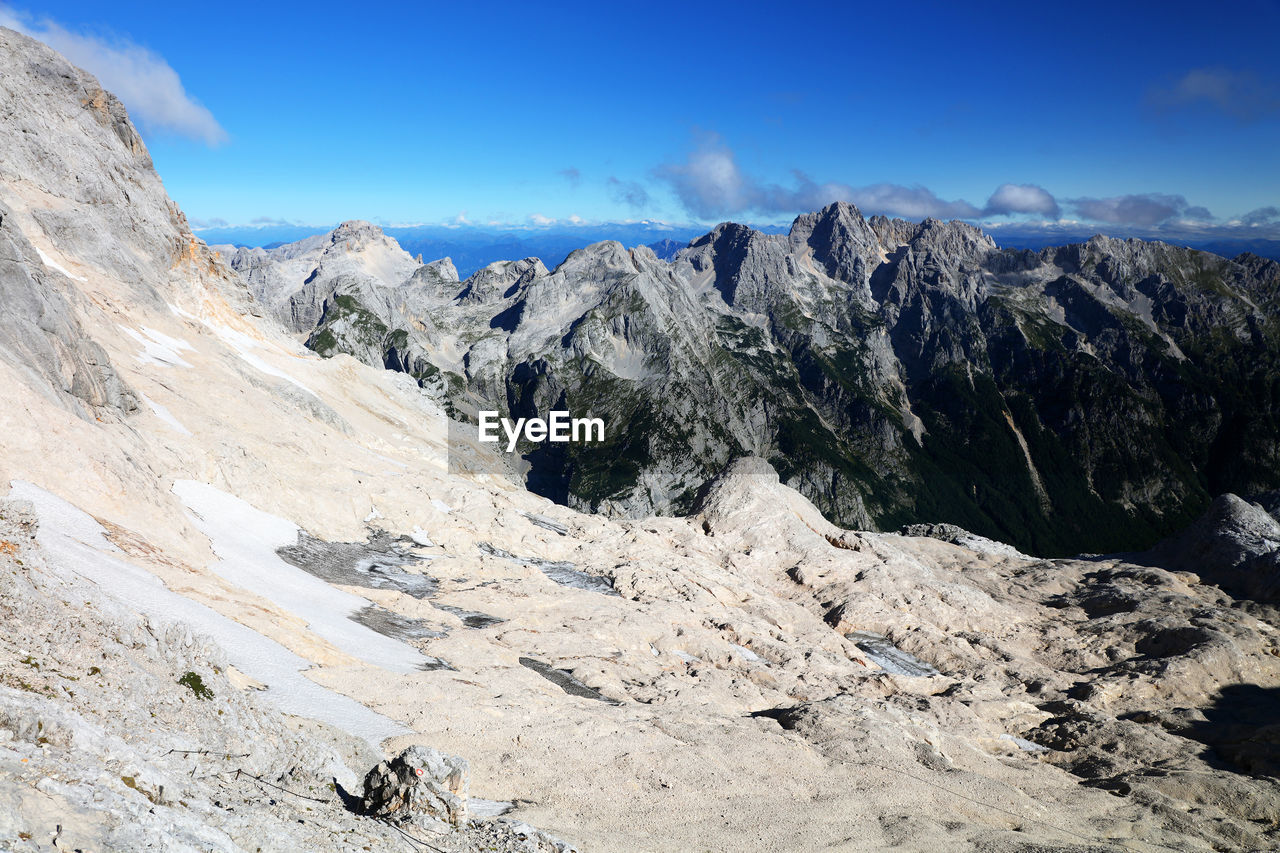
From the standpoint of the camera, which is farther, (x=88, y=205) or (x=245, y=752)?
(x=88, y=205)

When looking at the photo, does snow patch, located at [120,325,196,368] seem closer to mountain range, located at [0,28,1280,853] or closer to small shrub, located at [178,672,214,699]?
mountain range, located at [0,28,1280,853]

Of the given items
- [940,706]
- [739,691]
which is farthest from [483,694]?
[940,706]

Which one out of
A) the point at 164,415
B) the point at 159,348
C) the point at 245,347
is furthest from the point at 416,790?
the point at 245,347

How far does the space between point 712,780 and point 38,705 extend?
67.5 feet

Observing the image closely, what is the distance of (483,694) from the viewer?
28250 mm

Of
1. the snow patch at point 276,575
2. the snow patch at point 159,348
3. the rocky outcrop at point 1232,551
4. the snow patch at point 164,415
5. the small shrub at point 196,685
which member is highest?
the snow patch at point 159,348

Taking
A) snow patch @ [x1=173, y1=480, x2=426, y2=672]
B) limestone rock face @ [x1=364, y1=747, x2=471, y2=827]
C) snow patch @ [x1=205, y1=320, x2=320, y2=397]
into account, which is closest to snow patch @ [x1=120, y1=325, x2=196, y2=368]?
snow patch @ [x1=205, y1=320, x2=320, y2=397]

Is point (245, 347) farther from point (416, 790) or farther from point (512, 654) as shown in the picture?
point (416, 790)

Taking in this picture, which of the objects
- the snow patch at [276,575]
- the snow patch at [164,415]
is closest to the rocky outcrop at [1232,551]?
the snow patch at [276,575]

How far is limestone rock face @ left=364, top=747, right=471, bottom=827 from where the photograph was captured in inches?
633

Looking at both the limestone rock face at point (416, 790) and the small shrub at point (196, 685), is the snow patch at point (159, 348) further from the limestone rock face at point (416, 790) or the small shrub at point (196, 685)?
the limestone rock face at point (416, 790)

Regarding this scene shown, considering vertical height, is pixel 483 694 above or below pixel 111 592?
below

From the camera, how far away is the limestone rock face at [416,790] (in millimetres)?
16078

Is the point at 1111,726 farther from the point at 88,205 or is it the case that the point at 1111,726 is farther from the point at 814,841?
the point at 88,205
